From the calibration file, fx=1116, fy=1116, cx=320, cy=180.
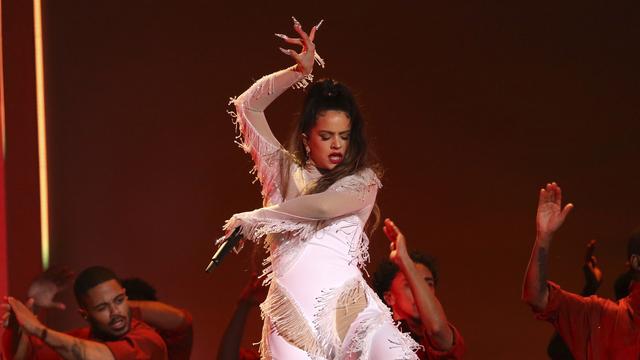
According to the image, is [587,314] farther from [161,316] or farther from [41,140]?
[41,140]

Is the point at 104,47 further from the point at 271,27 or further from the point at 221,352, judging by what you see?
the point at 221,352

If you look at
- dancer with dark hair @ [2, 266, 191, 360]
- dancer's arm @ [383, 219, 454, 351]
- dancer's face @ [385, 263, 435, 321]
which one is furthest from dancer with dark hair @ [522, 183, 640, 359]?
dancer with dark hair @ [2, 266, 191, 360]

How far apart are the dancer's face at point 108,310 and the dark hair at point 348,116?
1566 mm

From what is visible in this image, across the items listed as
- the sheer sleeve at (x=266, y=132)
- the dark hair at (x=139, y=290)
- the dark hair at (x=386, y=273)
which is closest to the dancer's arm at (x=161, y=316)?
the dark hair at (x=139, y=290)

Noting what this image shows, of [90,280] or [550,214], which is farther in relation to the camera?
[90,280]

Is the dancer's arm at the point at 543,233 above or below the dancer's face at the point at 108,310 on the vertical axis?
above

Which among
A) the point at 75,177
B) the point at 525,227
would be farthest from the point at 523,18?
the point at 75,177

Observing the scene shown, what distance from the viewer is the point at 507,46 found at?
5.53 meters

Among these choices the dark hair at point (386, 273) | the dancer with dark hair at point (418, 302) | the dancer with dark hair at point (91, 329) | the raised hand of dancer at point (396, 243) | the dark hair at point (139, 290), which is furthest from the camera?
the dark hair at point (139, 290)

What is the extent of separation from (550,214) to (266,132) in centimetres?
107

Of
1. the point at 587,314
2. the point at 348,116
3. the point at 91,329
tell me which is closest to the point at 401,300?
the point at 587,314

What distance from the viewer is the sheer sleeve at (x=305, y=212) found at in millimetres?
2818

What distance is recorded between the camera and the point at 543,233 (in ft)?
11.9

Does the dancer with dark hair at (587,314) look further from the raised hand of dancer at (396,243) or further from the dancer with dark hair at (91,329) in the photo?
the dancer with dark hair at (91,329)
